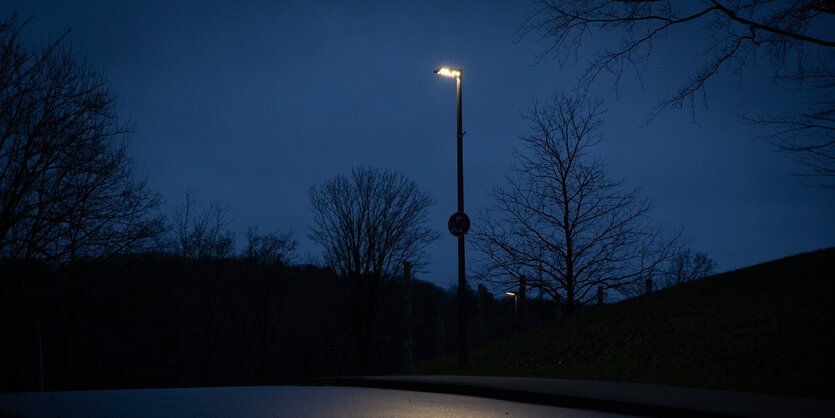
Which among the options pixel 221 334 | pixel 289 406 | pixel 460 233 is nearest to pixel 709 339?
pixel 460 233

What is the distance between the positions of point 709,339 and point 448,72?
940cm

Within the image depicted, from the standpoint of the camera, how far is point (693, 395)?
31.7ft

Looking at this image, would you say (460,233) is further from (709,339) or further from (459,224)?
(709,339)

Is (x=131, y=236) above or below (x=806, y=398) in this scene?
above

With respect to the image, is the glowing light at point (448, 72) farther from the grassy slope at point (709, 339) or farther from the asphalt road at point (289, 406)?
the asphalt road at point (289, 406)

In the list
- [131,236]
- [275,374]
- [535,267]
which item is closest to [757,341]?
[535,267]

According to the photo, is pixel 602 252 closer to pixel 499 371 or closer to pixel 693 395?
pixel 499 371

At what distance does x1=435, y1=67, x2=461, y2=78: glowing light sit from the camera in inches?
668

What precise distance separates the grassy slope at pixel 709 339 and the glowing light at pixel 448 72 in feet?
26.3

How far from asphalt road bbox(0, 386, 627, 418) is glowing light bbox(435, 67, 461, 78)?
872 centimetres

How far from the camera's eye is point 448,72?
56.2ft

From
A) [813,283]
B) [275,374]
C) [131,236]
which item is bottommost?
[275,374]

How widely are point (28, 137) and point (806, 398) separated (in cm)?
1415

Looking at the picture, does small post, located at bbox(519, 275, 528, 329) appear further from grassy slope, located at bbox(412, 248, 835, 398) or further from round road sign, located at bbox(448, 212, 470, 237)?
round road sign, located at bbox(448, 212, 470, 237)
